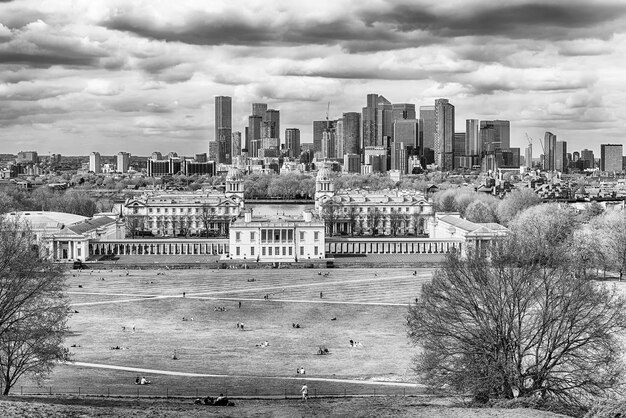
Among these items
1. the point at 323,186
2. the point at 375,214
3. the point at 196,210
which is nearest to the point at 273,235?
the point at 196,210

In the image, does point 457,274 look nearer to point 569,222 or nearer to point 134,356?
point 134,356

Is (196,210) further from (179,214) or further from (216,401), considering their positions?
(216,401)

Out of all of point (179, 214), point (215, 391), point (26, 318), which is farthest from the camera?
point (179, 214)

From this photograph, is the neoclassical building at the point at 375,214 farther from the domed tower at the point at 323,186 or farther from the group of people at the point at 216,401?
the group of people at the point at 216,401

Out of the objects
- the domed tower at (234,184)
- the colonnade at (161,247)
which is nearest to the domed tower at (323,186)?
the domed tower at (234,184)

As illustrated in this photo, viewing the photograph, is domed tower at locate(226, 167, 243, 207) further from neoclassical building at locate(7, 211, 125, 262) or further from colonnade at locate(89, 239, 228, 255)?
colonnade at locate(89, 239, 228, 255)

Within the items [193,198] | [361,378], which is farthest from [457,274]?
[193,198]
